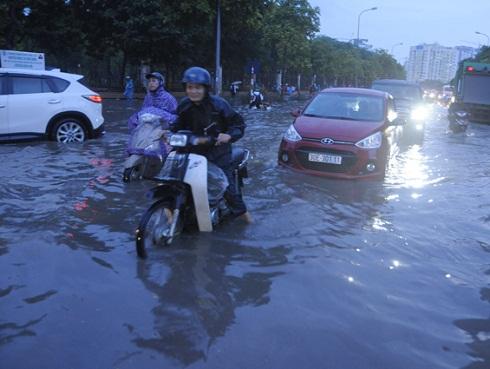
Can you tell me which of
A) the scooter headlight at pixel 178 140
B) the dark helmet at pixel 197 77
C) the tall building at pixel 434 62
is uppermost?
the tall building at pixel 434 62

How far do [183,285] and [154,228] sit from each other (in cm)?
85

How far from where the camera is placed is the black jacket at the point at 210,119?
5.46m

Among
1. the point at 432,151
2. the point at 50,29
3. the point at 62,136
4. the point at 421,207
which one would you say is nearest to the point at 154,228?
the point at 421,207

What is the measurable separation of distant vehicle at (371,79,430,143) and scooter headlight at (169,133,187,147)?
1054 cm

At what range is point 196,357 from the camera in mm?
3324

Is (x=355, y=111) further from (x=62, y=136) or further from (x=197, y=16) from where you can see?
(x=197, y=16)

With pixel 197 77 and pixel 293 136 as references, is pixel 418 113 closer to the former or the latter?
pixel 293 136

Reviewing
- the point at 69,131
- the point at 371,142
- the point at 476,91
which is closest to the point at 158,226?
the point at 371,142

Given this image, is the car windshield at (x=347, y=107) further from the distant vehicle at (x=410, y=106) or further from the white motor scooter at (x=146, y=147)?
the distant vehicle at (x=410, y=106)

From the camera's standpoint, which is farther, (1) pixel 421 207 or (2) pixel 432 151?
(2) pixel 432 151

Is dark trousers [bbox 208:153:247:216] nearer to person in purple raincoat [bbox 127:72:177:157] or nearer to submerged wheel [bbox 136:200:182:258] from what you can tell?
submerged wheel [bbox 136:200:182:258]

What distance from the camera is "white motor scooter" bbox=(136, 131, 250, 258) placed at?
5.00m

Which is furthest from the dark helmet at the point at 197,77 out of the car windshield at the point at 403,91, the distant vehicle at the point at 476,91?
the distant vehicle at the point at 476,91

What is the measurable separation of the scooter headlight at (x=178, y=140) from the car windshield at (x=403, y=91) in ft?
39.6
